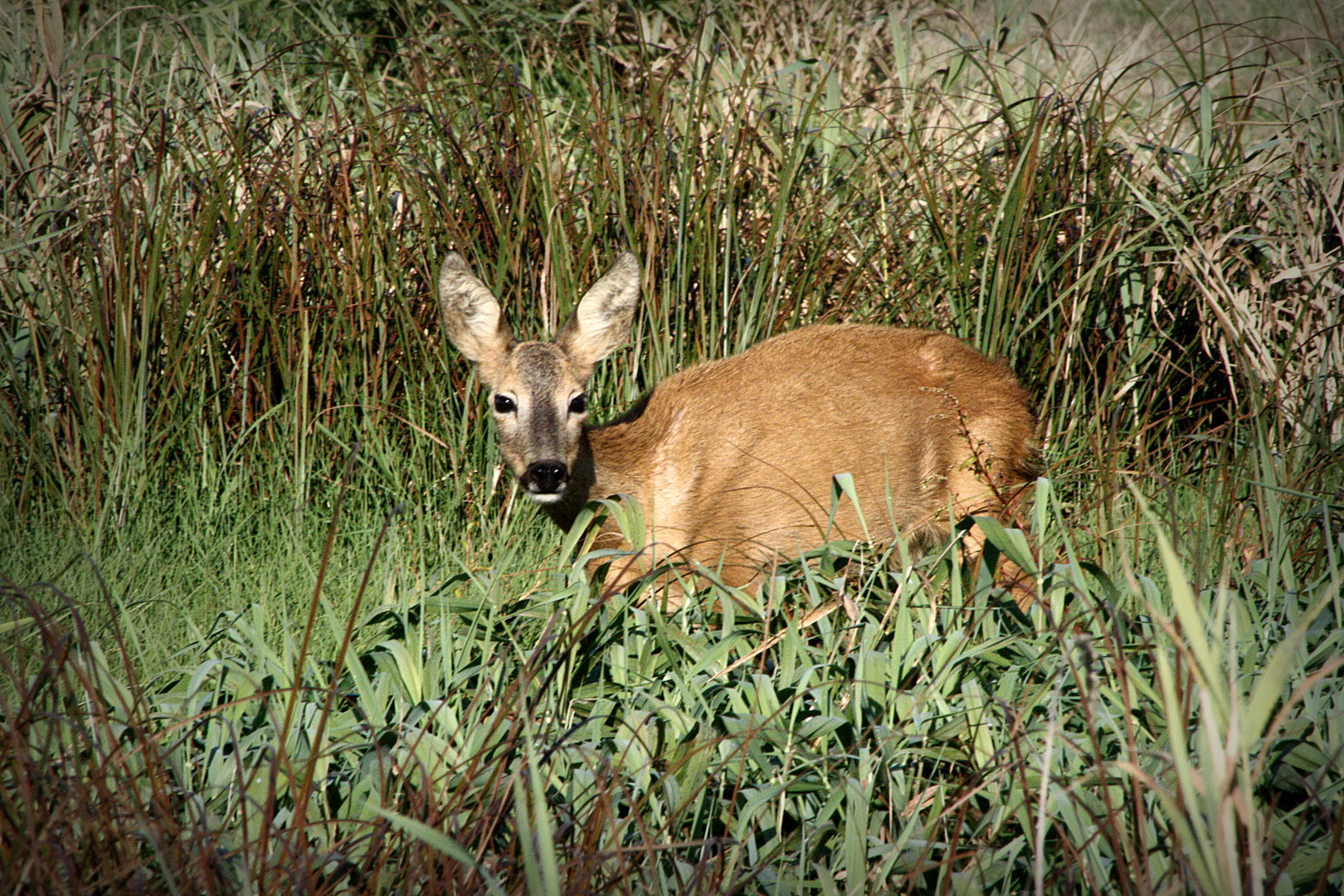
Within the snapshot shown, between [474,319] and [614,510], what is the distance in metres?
1.28

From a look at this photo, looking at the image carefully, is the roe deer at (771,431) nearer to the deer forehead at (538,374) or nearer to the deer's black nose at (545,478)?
the deer forehead at (538,374)

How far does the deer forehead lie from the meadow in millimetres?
503

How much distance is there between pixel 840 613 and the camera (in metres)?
3.31

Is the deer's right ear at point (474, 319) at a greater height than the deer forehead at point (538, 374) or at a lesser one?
greater

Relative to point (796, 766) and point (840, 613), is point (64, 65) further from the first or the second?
point (796, 766)

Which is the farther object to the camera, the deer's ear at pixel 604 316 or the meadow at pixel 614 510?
the deer's ear at pixel 604 316

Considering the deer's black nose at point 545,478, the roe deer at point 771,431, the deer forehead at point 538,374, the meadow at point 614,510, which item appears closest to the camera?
the meadow at point 614,510

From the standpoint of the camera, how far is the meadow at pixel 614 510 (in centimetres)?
213

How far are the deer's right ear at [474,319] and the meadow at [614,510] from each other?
35 centimetres

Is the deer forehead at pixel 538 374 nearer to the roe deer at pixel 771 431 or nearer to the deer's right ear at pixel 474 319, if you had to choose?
→ the roe deer at pixel 771 431

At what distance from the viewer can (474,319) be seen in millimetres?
4332

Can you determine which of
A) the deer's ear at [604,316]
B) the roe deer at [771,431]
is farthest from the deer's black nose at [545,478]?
the deer's ear at [604,316]

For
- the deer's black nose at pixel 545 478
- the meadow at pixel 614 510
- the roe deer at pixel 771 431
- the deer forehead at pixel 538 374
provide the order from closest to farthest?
the meadow at pixel 614 510 → the deer's black nose at pixel 545 478 → the deer forehead at pixel 538 374 → the roe deer at pixel 771 431

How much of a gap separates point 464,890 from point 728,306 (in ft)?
10.7
